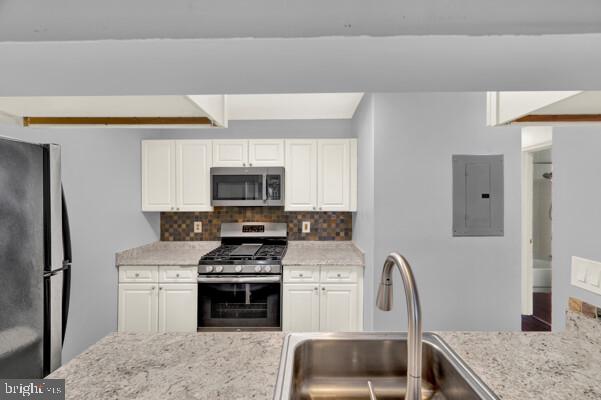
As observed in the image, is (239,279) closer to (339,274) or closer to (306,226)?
(339,274)

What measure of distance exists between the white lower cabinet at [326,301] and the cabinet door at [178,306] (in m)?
0.79

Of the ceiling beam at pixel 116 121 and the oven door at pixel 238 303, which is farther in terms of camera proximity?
the oven door at pixel 238 303

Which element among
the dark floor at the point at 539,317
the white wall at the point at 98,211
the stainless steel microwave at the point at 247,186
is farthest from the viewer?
the dark floor at the point at 539,317

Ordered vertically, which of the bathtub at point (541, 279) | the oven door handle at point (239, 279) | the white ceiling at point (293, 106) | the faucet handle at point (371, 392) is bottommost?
the bathtub at point (541, 279)

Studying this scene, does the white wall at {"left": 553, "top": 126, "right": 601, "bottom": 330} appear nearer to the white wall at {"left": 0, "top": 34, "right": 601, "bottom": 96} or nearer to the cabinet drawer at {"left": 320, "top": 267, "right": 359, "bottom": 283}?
the white wall at {"left": 0, "top": 34, "right": 601, "bottom": 96}

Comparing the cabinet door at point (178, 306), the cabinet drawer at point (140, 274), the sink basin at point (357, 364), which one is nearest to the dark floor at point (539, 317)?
the sink basin at point (357, 364)

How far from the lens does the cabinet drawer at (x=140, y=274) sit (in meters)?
2.84

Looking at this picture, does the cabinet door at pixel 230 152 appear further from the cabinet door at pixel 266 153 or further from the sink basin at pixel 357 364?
the sink basin at pixel 357 364

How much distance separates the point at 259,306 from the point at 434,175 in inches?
70.4

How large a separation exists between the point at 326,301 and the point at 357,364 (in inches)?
70.7

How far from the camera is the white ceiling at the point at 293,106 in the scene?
284 centimetres

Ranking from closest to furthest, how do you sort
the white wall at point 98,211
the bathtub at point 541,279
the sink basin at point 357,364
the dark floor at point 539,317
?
1. the sink basin at point 357,364
2. the white wall at point 98,211
3. the dark floor at point 539,317
4. the bathtub at point 541,279

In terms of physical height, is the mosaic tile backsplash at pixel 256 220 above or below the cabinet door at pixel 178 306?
above

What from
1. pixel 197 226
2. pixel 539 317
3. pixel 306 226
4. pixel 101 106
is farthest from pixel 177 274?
pixel 539 317
